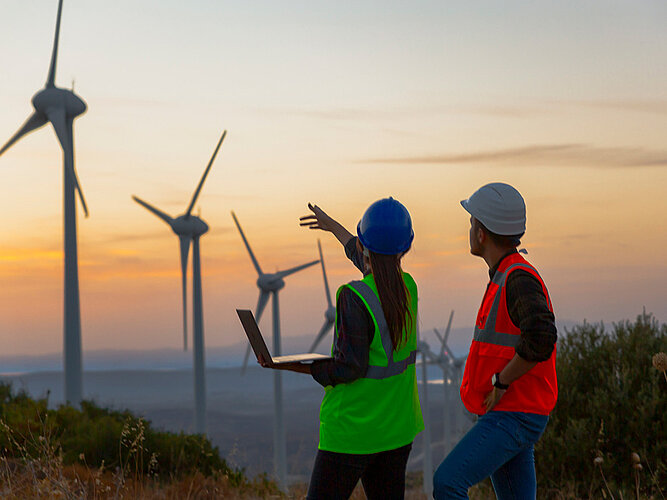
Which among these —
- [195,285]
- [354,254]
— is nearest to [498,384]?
[354,254]

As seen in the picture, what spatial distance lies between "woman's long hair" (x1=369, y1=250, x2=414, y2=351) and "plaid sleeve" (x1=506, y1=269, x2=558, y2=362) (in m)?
0.58

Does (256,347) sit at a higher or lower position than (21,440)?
higher

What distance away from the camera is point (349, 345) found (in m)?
3.48

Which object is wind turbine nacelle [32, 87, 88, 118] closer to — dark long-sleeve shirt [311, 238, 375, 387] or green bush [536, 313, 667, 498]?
green bush [536, 313, 667, 498]

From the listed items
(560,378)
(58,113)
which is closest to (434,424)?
(58,113)

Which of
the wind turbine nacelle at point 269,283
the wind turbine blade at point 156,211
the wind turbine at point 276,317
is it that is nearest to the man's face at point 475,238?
the wind turbine blade at point 156,211

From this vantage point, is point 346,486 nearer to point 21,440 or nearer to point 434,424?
point 21,440

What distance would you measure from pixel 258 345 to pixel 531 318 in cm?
137

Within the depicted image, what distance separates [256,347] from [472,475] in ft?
4.39

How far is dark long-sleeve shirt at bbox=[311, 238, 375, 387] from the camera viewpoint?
11.4 feet

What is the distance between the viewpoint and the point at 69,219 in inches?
938

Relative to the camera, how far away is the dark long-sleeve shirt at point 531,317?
3.71 metres

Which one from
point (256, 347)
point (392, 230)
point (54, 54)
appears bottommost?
point (256, 347)

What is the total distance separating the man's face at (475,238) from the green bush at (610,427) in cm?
474
